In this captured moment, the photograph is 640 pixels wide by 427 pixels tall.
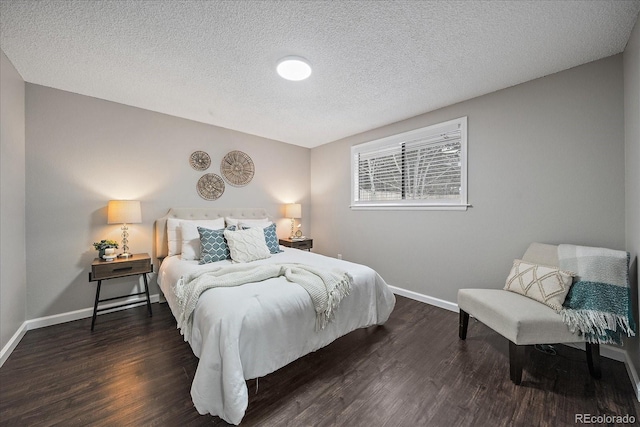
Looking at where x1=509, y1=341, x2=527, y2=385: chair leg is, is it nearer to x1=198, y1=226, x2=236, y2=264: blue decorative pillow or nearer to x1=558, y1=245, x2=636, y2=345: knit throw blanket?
x1=558, y1=245, x2=636, y2=345: knit throw blanket

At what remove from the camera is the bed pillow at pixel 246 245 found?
8.79 feet

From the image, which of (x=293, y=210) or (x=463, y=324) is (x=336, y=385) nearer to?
(x=463, y=324)

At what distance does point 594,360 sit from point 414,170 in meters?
2.32

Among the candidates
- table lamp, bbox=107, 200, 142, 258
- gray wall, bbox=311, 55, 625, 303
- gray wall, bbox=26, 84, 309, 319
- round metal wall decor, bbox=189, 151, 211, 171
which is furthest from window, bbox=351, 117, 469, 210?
table lamp, bbox=107, 200, 142, 258

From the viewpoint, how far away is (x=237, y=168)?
12.4 ft

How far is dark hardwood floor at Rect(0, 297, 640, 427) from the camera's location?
1.40 m

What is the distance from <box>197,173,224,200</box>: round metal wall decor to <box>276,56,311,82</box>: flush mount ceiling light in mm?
1961

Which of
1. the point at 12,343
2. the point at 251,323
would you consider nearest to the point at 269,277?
the point at 251,323

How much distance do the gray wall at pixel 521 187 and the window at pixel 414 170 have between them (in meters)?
0.11

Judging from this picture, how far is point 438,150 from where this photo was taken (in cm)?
299

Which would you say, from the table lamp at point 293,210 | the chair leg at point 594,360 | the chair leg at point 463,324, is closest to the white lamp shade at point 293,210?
the table lamp at point 293,210

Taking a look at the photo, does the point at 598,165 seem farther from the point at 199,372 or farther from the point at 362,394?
the point at 199,372

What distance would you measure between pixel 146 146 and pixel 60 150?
0.76 meters

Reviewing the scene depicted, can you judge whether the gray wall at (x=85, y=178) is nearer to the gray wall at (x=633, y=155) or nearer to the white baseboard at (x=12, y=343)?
the white baseboard at (x=12, y=343)
